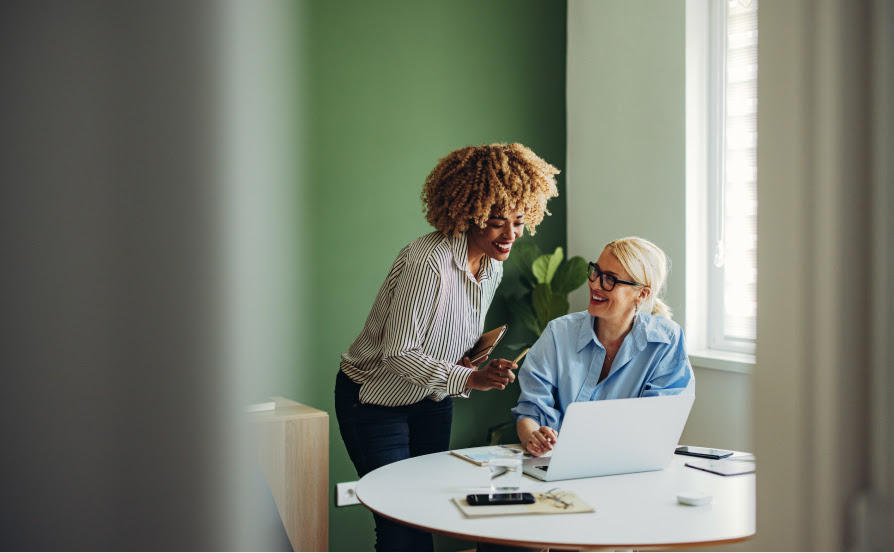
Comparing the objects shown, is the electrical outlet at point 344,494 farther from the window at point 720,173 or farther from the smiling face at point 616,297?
the window at point 720,173

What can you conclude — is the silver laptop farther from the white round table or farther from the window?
the window

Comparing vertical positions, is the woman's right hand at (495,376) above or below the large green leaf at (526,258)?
below

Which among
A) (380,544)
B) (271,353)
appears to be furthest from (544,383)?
(271,353)

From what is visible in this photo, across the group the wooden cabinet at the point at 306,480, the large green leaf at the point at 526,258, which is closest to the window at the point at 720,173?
the large green leaf at the point at 526,258

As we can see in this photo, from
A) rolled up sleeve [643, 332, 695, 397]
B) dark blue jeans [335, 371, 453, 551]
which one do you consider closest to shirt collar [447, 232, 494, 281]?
dark blue jeans [335, 371, 453, 551]

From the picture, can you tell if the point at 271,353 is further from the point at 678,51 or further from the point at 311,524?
the point at 678,51

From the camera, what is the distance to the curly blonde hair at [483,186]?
201cm

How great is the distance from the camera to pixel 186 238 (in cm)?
31

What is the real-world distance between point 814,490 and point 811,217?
0.21 meters

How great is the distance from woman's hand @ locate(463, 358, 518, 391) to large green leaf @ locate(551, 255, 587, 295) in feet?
4.64

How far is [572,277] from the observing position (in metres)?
3.17

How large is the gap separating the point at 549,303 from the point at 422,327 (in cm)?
131

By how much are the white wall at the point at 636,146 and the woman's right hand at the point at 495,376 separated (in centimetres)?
128

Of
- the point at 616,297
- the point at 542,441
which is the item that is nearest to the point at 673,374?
the point at 616,297
